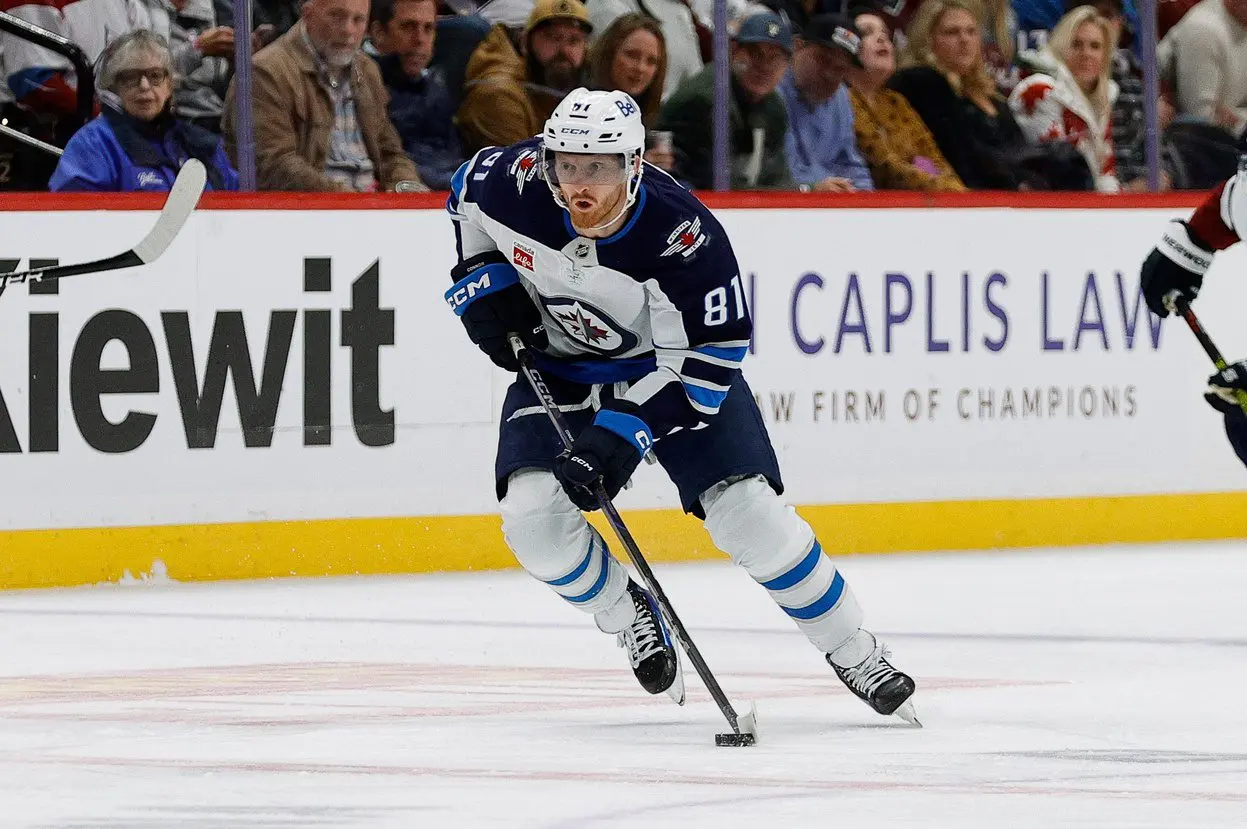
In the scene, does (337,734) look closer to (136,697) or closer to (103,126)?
(136,697)

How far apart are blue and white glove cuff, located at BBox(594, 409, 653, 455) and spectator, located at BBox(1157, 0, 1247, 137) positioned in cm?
427

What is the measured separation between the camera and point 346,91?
6520 mm

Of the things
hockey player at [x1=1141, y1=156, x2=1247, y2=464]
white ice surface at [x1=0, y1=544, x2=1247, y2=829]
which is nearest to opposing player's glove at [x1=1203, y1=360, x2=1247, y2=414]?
hockey player at [x1=1141, y1=156, x2=1247, y2=464]

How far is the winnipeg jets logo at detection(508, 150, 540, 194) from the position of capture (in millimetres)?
4223

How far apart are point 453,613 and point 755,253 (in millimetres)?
1794

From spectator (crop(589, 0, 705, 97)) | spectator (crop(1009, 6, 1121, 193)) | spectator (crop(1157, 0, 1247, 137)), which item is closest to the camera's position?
spectator (crop(589, 0, 705, 97))

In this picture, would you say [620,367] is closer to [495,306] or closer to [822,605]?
[495,306]

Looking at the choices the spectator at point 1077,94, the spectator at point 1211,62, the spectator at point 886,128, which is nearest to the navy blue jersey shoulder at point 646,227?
the spectator at point 886,128

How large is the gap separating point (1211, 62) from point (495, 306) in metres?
4.29

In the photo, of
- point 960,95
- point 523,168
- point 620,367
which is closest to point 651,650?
point 620,367

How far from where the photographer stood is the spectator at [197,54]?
6324 millimetres

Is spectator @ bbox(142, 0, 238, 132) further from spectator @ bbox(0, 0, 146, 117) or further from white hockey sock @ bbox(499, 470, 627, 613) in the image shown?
white hockey sock @ bbox(499, 470, 627, 613)

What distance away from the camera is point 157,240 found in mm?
6395

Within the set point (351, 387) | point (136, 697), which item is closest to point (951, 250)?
point (351, 387)
